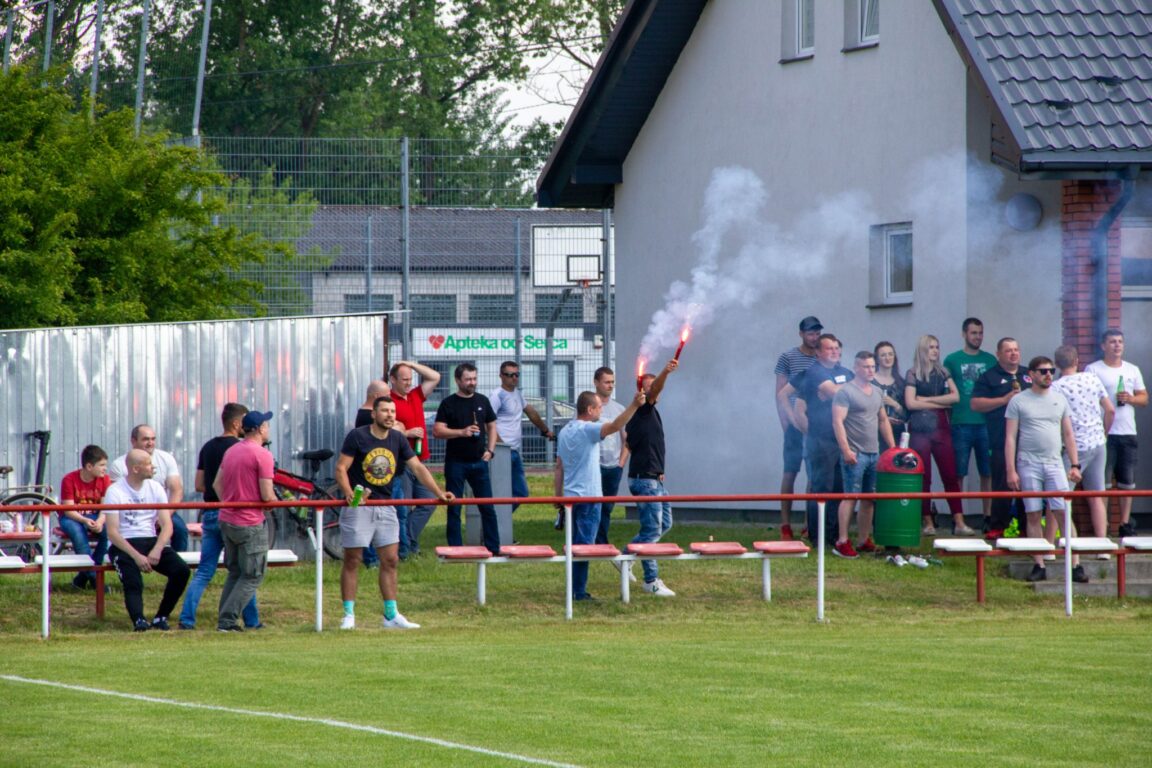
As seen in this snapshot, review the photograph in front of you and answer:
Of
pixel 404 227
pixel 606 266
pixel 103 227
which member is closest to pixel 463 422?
pixel 404 227

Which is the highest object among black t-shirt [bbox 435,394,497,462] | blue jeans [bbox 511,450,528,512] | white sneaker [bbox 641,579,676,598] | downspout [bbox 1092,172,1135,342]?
downspout [bbox 1092,172,1135,342]

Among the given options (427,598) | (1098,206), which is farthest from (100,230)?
(1098,206)

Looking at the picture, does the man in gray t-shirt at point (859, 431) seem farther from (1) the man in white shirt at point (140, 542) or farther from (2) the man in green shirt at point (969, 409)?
(1) the man in white shirt at point (140, 542)

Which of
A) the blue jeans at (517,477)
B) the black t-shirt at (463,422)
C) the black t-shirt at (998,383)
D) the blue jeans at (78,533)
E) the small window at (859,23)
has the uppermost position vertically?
the small window at (859,23)

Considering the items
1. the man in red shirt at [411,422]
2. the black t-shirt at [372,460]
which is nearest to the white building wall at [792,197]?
the man in red shirt at [411,422]

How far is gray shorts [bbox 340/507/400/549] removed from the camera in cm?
1447

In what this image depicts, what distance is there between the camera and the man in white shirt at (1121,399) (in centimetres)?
1697

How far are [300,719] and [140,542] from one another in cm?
510

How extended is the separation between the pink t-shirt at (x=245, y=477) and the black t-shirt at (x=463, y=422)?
331 centimetres

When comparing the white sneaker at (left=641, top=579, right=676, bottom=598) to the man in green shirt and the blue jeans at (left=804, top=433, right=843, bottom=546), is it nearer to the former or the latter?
the blue jeans at (left=804, top=433, right=843, bottom=546)

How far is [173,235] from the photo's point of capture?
26.1 metres

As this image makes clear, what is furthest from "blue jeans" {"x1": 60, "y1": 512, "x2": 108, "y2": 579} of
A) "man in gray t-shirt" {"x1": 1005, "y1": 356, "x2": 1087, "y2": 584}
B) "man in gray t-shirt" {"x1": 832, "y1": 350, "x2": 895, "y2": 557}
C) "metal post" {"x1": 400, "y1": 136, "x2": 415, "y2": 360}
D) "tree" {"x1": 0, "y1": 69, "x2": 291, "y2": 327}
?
"metal post" {"x1": 400, "y1": 136, "x2": 415, "y2": 360}

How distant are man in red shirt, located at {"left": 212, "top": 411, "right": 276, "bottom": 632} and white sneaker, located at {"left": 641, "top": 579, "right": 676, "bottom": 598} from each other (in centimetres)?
337

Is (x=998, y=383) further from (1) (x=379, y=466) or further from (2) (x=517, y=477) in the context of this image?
(1) (x=379, y=466)
